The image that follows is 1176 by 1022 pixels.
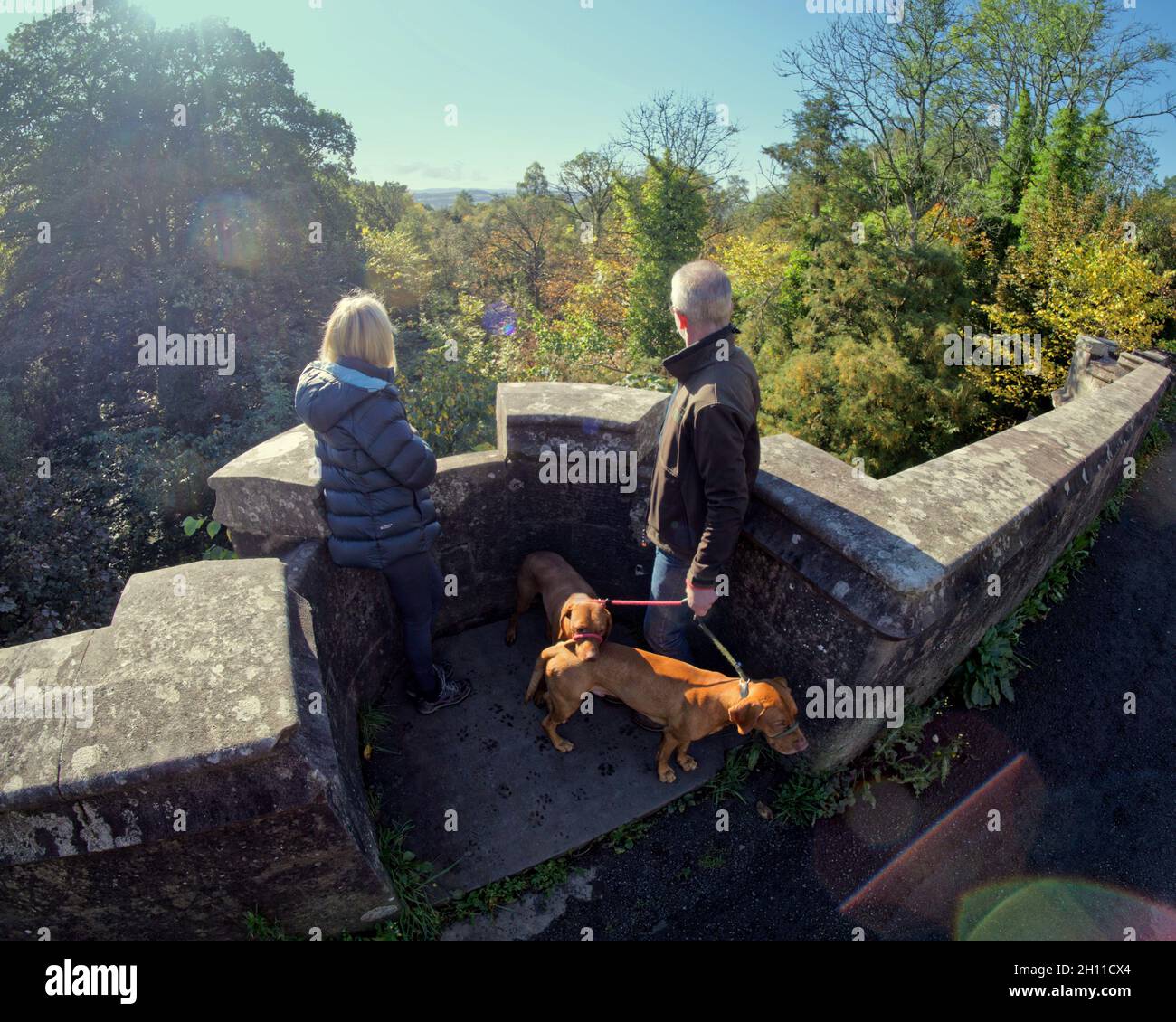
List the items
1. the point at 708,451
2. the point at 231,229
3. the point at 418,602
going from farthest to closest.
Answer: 1. the point at 231,229
2. the point at 418,602
3. the point at 708,451

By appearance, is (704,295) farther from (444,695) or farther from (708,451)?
(444,695)

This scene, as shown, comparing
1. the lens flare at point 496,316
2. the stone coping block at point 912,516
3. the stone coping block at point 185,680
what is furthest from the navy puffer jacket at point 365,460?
the lens flare at point 496,316

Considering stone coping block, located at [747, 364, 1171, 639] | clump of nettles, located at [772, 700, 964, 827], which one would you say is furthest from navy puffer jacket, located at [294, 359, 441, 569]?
clump of nettles, located at [772, 700, 964, 827]

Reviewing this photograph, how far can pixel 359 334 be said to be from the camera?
2.91 meters

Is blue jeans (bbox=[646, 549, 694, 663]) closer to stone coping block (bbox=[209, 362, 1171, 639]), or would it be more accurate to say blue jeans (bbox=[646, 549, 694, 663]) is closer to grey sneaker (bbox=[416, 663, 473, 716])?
stone coping block (bbox=[209, 362, 1171, 639])

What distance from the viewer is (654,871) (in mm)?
3154

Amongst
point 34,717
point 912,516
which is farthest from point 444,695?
point 912,516

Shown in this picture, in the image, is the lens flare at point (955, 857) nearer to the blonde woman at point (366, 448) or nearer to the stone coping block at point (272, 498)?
the blonde woman at point (366, 448)

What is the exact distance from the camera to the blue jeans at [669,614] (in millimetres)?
3508

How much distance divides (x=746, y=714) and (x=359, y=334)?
249 cm

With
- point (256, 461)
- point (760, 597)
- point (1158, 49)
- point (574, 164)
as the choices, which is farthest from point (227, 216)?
point (1158, 49)

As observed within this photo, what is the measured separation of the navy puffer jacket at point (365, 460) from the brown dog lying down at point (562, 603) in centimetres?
93

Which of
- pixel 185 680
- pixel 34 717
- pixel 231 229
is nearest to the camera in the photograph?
pixel 34 717

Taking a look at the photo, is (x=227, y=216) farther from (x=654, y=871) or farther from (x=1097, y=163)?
(x=1097, y=163)
